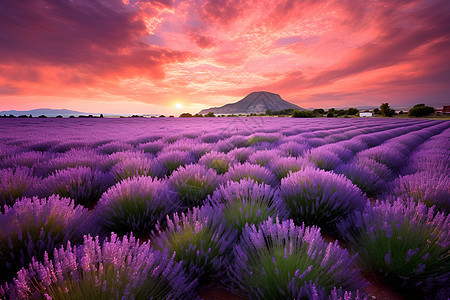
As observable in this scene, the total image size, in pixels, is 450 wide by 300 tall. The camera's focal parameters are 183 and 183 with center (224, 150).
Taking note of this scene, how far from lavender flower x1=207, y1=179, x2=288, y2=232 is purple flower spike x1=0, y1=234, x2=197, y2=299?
21.2 inches

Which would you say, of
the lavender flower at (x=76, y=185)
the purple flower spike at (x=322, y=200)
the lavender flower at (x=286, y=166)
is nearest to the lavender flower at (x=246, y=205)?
the purple flower spike at (x=322, y=200)

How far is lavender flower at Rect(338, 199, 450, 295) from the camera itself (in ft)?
2.98

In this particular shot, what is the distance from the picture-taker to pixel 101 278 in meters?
0.70

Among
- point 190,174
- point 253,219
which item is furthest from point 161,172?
point 253,219

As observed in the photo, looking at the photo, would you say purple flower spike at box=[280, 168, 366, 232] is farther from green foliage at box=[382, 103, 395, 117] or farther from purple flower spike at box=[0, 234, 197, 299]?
green foliage at box=[382, 103, 395, 117]

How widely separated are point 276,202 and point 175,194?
945mm

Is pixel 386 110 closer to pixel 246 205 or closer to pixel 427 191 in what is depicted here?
pixel 427 191

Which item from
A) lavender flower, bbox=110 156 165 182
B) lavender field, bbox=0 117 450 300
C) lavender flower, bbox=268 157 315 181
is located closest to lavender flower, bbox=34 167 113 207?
lavender field, bbox=0 117 450 300

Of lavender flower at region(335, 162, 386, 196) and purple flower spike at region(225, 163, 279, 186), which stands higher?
purple flower spike at region(225, 163, 279, 186)

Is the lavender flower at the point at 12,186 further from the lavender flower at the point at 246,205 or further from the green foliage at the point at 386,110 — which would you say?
the green foliage at the point at 386,110

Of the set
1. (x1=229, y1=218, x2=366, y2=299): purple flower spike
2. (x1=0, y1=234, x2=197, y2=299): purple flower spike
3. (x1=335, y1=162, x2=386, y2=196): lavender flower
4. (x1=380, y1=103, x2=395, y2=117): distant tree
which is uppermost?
(x1=380, y1=103, x2=395, y2=117): distant tree

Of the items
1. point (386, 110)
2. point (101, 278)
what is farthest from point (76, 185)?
point (386, 110)

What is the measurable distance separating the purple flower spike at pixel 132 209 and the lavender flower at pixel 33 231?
0.21 meters

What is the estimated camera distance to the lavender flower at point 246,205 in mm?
1309
